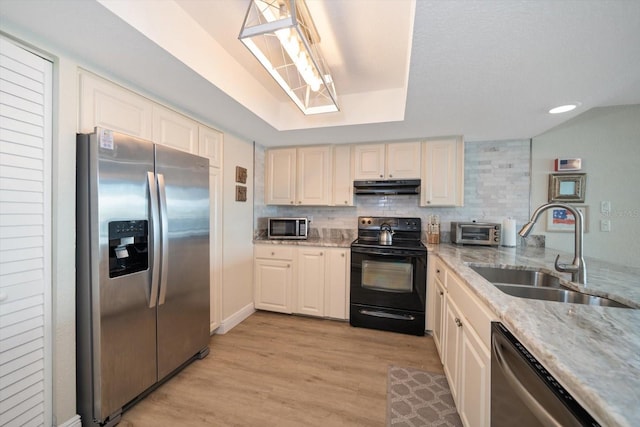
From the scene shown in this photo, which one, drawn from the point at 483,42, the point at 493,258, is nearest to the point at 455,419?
the point at 493,258

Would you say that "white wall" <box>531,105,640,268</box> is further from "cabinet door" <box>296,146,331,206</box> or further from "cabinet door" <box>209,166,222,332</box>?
"cabinet door" <box>209,166,222,332</box>

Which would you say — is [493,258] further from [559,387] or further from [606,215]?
[606,215]

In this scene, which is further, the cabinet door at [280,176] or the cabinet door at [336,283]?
the cabinet door at [280,176]

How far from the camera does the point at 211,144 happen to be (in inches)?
92.8

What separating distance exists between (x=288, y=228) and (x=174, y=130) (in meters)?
1.62

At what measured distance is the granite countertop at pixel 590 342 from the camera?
50cm

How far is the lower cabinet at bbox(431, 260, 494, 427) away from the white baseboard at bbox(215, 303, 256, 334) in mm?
2052

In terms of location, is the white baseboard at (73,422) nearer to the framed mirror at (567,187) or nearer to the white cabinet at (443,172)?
the white cabinet at (443,172)

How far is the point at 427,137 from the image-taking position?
9.27ft

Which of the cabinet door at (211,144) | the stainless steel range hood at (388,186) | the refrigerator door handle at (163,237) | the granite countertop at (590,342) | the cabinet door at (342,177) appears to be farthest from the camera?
the cabinet door at (342,177)

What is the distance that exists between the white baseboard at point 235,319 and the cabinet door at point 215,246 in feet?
0.29

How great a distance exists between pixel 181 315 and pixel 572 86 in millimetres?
3176

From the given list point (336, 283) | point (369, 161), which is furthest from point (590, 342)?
point (369, 161)

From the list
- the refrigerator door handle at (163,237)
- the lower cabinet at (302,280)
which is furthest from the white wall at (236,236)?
the refrigerator door handle at (163,237)
